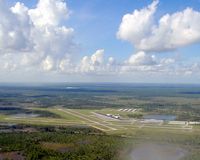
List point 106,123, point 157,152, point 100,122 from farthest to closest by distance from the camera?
point 100,122 < point 106,123 < point 157,152

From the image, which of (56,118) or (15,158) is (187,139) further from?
(56,118)

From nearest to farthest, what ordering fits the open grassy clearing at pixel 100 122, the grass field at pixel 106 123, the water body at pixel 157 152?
1. the water body at pixel 157 152
2. the grass field at pixel 106 123
3. the open grassy clearing at pixel 100 122

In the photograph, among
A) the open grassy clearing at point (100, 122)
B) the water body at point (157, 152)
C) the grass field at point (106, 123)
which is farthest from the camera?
the open grassy clearing at point (100, 122)

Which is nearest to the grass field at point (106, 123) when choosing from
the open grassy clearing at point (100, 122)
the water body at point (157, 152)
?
the open grassy clearing at point (100, 122)

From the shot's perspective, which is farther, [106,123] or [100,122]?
[100,122]

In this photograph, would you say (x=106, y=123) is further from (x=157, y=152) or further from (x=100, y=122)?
(x=157, y=152)

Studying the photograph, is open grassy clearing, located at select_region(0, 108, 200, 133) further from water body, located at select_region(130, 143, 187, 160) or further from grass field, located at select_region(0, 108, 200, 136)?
water body, located at select_region(130, 143, 187, 160)

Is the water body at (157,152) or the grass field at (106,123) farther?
the grass field at (106,123)

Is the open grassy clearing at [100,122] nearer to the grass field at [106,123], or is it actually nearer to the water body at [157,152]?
the grass field at [106,123]

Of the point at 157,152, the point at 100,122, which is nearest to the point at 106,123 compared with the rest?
the point at 100,122

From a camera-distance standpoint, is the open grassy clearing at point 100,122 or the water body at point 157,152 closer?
the water body at point 157,152
